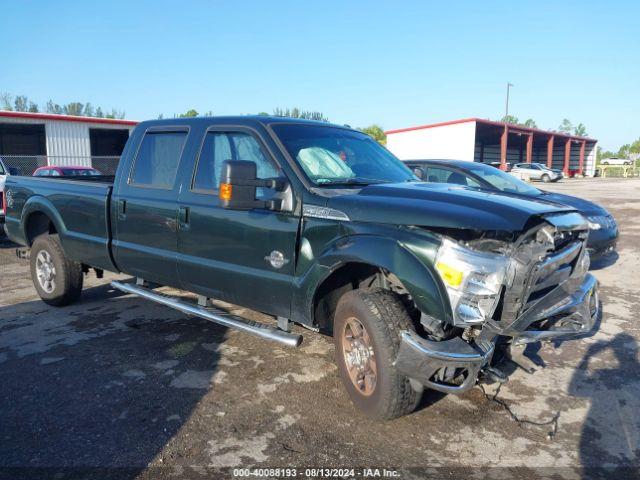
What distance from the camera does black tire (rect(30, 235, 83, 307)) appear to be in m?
5.73

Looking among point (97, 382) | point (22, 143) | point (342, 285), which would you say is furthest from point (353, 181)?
point (22, 143)

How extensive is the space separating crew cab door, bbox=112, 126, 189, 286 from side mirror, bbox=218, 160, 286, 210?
3.50ft

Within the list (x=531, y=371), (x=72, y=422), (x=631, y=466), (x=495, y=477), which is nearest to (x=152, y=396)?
(x=72, y=422)

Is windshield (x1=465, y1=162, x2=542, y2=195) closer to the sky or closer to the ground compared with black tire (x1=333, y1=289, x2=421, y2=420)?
closer to the sky

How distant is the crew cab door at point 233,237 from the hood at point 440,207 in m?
0.53

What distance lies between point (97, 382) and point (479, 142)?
51.8m

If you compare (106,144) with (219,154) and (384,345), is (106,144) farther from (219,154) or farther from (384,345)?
(384,345)

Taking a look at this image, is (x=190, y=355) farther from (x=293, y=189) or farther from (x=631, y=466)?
(x=631, y=466)

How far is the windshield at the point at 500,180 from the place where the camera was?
7.68 m

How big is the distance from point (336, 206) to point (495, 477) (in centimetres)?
182

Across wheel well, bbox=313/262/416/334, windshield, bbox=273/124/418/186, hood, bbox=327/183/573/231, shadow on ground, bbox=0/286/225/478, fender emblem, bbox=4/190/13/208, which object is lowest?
shadow on ground, bbox=0/286/225/478

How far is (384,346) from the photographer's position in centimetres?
313

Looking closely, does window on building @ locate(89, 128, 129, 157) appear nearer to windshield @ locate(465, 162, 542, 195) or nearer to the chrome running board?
windshield @ locate(465, 162, 542, 195)

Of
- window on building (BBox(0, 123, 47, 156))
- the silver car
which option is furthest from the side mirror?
the silver car
